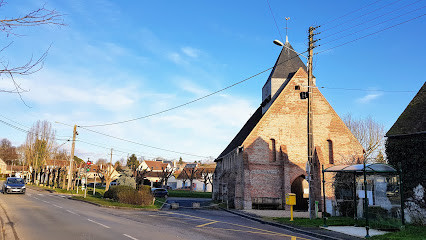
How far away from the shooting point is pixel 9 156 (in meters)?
118

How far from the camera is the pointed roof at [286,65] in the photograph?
33.7 m

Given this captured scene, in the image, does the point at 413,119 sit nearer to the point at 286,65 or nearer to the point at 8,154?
the point at 286,65

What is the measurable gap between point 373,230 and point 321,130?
16.4 meters

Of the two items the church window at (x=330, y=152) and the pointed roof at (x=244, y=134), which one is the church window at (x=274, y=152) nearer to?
the pointed roof at (x=244, y=134)

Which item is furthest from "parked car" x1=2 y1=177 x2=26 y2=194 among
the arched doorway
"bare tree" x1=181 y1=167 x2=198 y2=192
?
"bare tree" x1=181 y1=167 x2=198 y2=192

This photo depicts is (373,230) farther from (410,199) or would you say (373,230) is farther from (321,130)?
(321,130)

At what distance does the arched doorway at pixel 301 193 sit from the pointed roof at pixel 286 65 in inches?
441

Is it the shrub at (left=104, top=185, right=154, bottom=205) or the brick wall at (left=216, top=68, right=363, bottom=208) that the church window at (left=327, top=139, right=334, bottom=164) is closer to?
the brick wall at (left=216, top=68, right=363, bottom=208)

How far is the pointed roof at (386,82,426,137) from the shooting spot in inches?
672

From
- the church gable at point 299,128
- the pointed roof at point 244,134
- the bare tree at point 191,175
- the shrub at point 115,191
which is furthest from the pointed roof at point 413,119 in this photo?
the bare tree at point 191,175

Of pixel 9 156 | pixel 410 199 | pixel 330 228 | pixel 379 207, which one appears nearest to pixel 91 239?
pixel 330 228

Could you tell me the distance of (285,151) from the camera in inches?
1120

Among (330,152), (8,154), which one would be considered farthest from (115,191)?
(8,154)

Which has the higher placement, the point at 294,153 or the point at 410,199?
the point at 294,153
